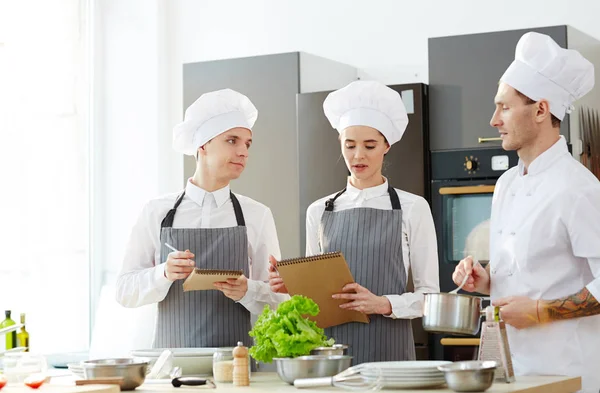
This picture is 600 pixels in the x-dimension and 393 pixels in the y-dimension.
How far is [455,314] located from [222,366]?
0.62 meters

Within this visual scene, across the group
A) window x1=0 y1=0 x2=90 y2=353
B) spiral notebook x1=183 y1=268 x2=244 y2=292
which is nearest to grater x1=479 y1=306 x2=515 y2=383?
spiral notebook x1=183 y1=268 x2=244 y2=292

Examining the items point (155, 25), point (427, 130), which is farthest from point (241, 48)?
point (427, 130)

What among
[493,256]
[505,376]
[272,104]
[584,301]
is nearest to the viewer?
[505,376]

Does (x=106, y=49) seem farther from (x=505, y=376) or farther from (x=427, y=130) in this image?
(x=505, y=376)

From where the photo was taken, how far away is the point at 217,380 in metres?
2.54

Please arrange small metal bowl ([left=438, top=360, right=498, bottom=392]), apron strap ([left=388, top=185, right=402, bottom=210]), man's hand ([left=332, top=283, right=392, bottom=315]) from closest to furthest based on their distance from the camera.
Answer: small metal bowl ([left=438, top=360, right=498, bottom=392]) → man's hand ([left=332, top=283, right=392, bottom=315]) → apron strap ([left=388, top=185, right=402, bottom=210])

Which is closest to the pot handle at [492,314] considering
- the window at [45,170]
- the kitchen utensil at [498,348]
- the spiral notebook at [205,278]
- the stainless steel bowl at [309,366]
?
the kitchen utensil at [498,348]

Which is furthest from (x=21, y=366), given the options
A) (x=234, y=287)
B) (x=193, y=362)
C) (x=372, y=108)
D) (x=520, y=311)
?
(x=372, y=108)

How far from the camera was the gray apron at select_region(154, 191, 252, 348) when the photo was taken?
304cm

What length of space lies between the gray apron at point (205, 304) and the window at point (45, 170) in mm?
2202

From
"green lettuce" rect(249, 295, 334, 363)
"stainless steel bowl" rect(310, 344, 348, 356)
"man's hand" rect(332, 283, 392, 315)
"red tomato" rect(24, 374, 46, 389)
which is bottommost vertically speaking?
"red tomato" rect(24, 374, 46, 389)

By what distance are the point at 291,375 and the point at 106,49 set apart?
3858 mm

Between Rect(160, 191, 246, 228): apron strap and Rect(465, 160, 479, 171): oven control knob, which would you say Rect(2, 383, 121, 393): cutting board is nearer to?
Rect(160, 191, 246, 228): apron strap

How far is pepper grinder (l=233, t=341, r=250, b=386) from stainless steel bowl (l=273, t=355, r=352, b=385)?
90 millimetres
